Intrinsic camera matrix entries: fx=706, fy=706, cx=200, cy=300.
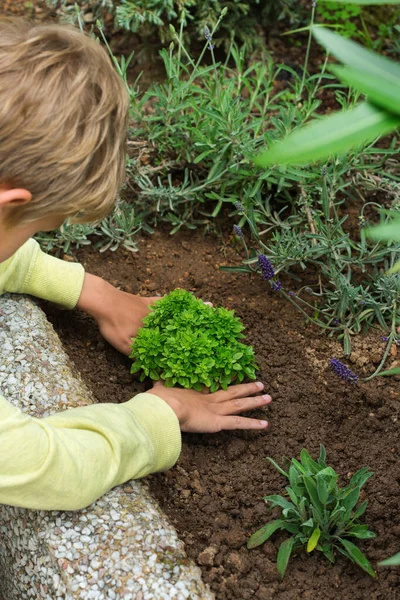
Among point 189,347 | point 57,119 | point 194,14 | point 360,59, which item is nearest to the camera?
point 360,59

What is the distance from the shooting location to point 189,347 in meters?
2.28

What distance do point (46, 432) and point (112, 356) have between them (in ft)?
2.69

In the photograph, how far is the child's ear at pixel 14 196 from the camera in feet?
5.81

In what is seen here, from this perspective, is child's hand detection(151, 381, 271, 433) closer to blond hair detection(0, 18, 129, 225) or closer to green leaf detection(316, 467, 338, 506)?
green leaf detection(316, 467, 338, 506)

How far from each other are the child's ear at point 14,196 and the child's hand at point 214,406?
775 mm

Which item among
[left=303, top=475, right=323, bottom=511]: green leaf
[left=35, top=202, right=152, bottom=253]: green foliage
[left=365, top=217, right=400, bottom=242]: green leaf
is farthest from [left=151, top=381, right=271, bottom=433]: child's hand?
[left=365, top=217, right=400, bottom=242]: green leaf

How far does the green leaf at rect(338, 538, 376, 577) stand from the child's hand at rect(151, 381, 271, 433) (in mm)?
522

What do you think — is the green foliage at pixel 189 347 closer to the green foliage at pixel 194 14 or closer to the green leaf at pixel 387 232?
the green leaf at pixel 387 232

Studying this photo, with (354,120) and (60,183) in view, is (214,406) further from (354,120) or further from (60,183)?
(354,120)

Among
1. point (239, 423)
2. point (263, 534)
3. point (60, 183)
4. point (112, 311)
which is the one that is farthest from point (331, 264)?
point (60, 183)

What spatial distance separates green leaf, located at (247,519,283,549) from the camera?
Answer: 78.5 inches

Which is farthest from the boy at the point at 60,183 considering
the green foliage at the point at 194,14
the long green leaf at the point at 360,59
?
the green foliage at the point at 194,14

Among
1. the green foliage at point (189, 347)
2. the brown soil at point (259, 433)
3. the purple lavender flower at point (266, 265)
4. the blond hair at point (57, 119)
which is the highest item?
the blond hair at point (57, 119)

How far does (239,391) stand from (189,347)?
28 cm
